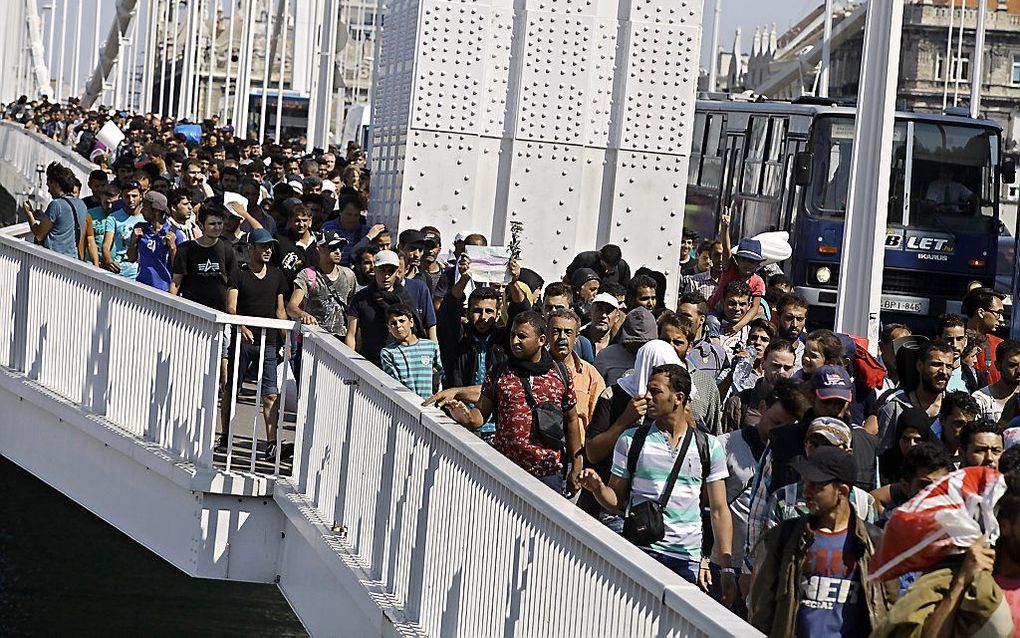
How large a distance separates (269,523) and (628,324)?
217cm

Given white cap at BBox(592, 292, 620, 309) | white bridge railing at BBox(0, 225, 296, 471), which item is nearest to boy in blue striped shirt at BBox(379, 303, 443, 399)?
white bridge railing at BBox(0, 225, 296, 471)

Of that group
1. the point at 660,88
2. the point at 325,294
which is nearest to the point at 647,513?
the point at 325,294

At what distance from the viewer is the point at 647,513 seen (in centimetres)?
706

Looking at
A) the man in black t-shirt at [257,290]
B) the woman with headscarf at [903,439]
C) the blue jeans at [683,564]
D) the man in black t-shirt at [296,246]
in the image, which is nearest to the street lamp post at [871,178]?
the man in black t-shirt at [296,246]

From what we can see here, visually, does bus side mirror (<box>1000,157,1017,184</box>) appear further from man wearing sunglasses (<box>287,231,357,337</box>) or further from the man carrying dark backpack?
the man carrying dark backpack

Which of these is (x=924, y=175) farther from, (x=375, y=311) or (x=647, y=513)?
(x=647, y=513)

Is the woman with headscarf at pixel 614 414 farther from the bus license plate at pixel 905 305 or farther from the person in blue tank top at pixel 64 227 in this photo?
the bus license plate at pixel 905 305

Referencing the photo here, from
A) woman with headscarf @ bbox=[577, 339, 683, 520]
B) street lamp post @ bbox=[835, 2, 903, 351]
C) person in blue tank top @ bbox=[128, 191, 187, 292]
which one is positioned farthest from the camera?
person in blue tank top @ bbox=[128, 191, 187, 292]

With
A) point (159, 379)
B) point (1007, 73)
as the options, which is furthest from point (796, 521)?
point (1007, 73)

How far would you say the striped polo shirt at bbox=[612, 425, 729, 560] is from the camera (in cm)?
710

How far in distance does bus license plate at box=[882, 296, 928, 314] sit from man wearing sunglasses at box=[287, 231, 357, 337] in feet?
38.5

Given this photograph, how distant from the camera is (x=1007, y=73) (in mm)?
87375

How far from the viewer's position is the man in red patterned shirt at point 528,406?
25.7 ft

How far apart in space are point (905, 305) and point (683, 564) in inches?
610
